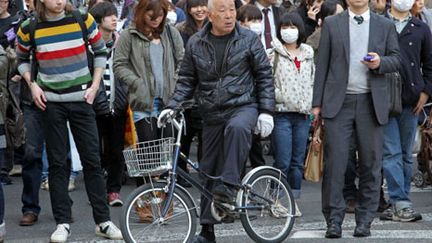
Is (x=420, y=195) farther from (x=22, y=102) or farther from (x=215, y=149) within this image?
(x=22, y=102)

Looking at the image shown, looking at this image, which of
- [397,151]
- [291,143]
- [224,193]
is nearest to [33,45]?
[224,193]

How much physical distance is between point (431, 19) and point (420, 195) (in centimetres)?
185

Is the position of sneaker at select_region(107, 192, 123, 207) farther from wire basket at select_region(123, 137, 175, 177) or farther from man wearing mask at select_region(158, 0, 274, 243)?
Answer: wire basket at select_region(123, 137, 175, 177)

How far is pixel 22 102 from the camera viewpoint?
9414 mm

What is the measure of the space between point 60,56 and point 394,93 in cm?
284

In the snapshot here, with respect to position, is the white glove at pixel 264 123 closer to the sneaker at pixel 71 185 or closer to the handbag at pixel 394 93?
the handbag at pixel 394 93

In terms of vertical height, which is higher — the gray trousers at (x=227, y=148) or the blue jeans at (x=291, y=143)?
the gray trousers at (x=227, y=148)

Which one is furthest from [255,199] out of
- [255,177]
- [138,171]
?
[138,171]

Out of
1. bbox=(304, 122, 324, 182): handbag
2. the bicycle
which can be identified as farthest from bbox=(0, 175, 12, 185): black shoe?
the bicycle

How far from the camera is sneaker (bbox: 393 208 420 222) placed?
9.49 meters

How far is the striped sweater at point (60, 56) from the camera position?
8.65 meters

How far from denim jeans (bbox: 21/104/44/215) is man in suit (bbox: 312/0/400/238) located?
247cm

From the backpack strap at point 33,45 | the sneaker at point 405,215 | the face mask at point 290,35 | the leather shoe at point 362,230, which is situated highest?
the backpack strap at point 33,45

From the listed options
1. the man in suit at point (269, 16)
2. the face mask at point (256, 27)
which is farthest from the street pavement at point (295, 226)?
the man in suit at point (269, 16)
